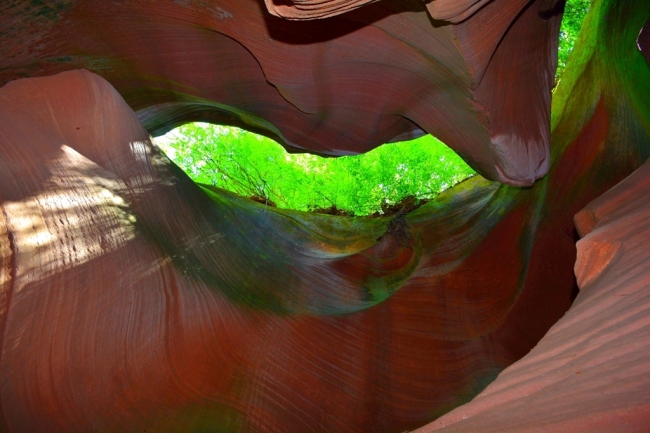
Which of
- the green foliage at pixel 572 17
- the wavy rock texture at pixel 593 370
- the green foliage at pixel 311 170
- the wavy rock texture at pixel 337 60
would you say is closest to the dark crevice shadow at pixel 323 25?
the wavy rock texture at pixel 337 60

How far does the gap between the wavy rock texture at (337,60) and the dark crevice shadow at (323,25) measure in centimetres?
1

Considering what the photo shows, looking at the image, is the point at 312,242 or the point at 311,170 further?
the point at 311,170

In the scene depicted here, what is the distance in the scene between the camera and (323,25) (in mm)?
4543

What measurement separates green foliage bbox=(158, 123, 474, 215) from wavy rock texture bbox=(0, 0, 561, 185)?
311 centimetres

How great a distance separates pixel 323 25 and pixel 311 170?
16.6 feet

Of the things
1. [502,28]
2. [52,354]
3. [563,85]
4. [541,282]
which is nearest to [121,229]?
[52,354]

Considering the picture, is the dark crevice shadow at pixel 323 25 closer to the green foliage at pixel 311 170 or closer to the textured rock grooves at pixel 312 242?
the textured rock grooves at pixel 312 242

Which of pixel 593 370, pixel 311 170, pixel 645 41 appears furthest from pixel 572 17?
Answer: pixel 593 370

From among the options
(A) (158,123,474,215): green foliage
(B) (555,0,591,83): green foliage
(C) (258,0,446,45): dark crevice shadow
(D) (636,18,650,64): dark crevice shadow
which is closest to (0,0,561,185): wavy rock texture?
(C) (258,0,446,45): dark crevice shadow

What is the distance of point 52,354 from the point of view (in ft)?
9.48

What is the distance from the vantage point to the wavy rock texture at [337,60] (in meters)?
4.00

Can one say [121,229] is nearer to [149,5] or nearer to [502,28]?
[149,5]

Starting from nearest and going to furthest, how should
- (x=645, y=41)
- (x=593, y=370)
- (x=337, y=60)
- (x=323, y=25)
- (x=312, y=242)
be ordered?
(x=593, y=370) → (x=323, y=25) → (x=337, y=60) → (x=645, y=41) → (x=312, y=242)

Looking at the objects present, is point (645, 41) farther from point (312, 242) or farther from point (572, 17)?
point (312, 242)
